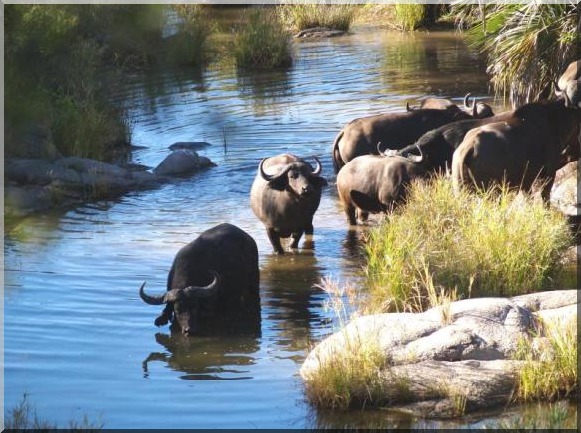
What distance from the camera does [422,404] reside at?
8359 mm

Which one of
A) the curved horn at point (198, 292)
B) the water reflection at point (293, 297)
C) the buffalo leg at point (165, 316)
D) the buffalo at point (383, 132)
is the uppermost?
the buffalo at point (383, 132)

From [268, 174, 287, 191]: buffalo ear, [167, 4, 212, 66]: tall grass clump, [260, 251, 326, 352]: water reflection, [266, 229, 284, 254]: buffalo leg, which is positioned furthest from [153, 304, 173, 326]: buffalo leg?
[167, 4, 212, 66]: tall grass clump

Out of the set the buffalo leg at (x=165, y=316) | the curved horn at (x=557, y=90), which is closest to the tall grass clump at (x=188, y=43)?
the curved horn at (x=557, y=90)

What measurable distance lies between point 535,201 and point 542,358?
4280mm

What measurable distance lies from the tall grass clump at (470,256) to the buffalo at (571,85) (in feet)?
9.40

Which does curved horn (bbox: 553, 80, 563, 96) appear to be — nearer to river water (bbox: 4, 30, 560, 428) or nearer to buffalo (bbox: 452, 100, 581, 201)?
buffalo (bbox: 452, 100, 581, 201)

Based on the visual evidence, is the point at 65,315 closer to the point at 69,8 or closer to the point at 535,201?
the point at 69,8

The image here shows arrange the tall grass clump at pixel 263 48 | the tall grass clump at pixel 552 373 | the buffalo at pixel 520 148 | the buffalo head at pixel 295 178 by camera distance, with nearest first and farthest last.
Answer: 1. the tall grass clump at pixel 552 373
2. the buffalo head at pixel 295 178
3. the buffalo at pixel 520 148
4. the tall grass clump at pixel 263 48

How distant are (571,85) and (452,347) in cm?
636

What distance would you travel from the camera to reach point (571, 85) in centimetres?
1443

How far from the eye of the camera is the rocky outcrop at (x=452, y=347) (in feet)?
27.5

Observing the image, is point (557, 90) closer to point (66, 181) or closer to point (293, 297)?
point (293, 297)

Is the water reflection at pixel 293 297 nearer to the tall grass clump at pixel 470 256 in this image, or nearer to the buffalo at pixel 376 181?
the tall grass clump at pixel 470 256

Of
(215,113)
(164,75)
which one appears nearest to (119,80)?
(164,75)
